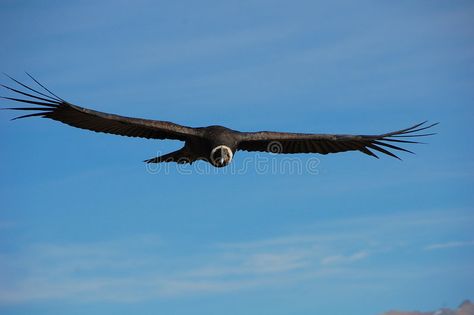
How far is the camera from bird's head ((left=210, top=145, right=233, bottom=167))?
17.7 metres

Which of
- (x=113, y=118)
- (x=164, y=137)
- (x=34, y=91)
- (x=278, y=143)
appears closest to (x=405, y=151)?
(x=278, y=143)

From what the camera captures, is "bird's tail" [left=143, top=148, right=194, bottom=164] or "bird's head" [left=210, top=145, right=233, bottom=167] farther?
"bird's tail" [left=143, top=148, right=194, bottom=164]

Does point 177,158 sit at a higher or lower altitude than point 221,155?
higher

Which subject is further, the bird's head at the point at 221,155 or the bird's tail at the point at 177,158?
the bird's tail at the point at 177,158

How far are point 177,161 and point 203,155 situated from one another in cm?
80

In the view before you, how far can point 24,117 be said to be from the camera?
1691 centimetres

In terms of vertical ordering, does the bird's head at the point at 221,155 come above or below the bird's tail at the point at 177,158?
below

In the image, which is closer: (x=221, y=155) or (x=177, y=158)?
(x=221, y=155)

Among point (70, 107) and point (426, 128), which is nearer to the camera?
point (70, 107)

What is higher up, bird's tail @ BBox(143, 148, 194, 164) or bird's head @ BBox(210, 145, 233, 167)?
bird's tail @ BBox(143, 148, 194, 164)

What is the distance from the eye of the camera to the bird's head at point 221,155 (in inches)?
698

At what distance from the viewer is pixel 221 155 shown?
17750 mm

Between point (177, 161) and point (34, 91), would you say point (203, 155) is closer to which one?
point (177, 161)

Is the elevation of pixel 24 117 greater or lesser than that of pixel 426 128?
greater
